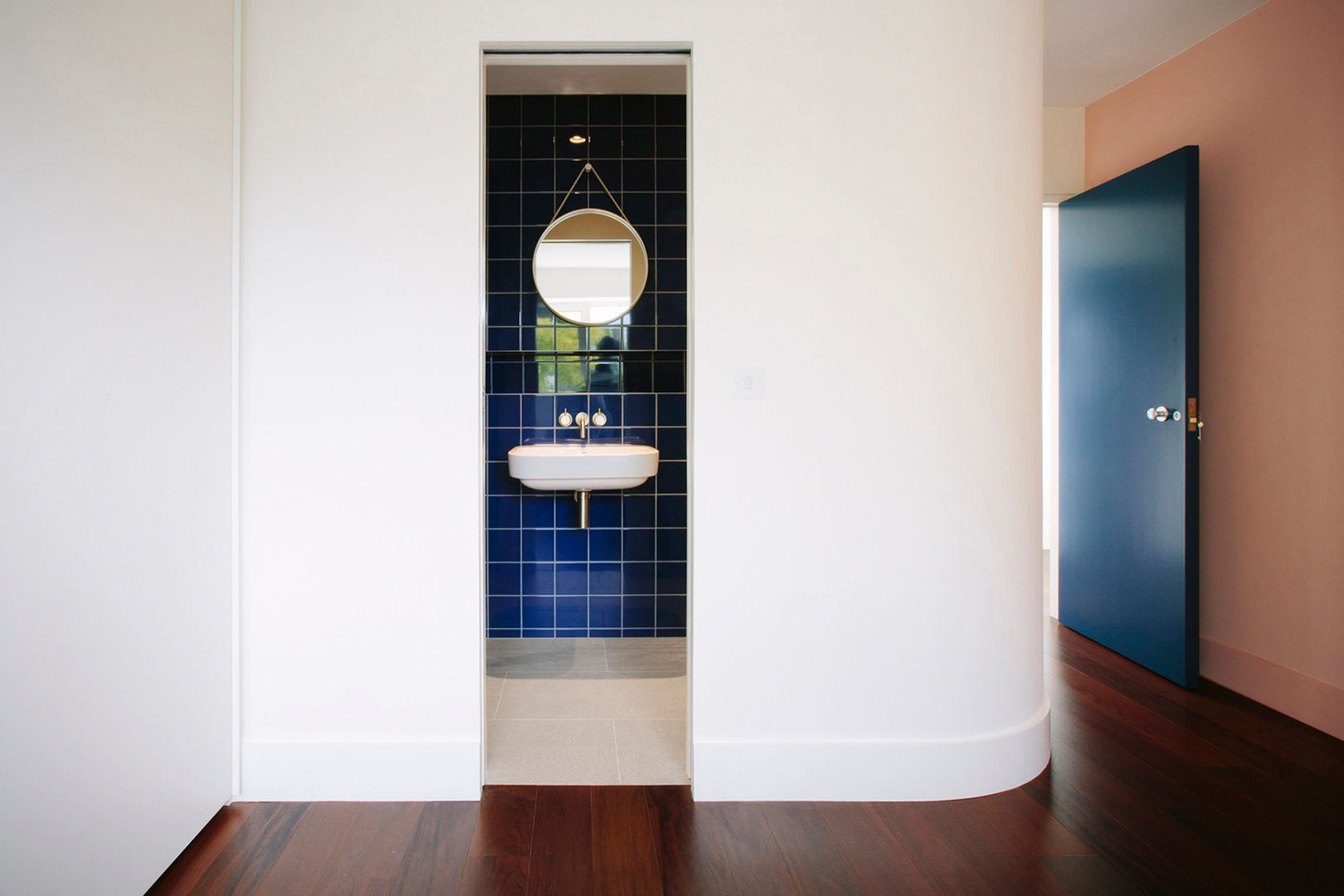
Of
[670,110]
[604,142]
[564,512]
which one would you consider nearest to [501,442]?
[564,512]

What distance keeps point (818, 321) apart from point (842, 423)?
28cm

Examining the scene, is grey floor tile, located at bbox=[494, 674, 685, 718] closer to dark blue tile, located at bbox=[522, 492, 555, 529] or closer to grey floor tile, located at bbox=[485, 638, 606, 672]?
grey floor tile, located at bbox=[485, 638, 606, 672]

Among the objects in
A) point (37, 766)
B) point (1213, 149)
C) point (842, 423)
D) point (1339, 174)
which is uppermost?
point (1213, 149)

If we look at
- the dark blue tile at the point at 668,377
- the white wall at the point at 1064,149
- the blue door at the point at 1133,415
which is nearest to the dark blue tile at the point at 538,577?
the dark blue tile at the point at 668,377

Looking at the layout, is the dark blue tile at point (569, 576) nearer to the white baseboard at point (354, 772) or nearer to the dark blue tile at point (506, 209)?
the white baseboard at point (354, 772)

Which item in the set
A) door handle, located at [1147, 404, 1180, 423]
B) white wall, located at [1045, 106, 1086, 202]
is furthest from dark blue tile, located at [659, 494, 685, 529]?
white wall, located at [1045, 106, 1086, 202]

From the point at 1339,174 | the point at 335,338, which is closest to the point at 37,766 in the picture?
the point at 335,338

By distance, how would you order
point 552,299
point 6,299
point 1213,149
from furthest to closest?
point 552,299 → point 1213,149 → point 6,299

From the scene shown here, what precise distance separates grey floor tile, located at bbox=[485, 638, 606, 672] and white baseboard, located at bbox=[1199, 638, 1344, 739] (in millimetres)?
2348

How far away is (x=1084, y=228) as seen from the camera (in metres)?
3.17

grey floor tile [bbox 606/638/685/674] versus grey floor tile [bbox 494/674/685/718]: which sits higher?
grey floor tile [bbox 606/638/685/674]

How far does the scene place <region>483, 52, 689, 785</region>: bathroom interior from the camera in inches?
123

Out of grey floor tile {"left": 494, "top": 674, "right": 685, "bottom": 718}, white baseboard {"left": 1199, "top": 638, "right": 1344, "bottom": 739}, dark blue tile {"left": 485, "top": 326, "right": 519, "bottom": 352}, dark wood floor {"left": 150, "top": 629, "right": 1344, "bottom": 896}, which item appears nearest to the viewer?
dark wood floor {"left": 150, "top": 629, "right": 1344, "bottom": 896}

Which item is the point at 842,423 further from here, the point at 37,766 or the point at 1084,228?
the point at 1084,228
